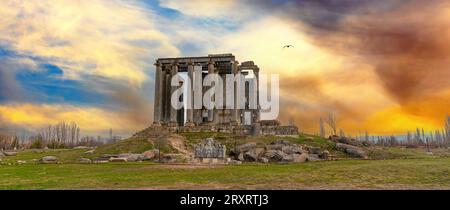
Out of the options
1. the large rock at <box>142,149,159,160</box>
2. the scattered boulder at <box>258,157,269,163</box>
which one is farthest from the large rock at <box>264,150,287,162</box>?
the large rock at <box>142,149,159,160</box>

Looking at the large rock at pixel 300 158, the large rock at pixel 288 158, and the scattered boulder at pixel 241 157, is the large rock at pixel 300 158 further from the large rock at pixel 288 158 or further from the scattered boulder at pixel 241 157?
the scattered boulder at pixel 241 157

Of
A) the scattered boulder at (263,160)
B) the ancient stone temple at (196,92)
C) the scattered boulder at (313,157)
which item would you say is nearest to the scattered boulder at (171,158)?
the scattered boulder at (263,160)

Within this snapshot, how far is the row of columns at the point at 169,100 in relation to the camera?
2872 inches

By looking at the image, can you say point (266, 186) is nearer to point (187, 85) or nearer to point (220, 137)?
point (220, 137)

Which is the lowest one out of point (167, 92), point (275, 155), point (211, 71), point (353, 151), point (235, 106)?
point (275, 155)

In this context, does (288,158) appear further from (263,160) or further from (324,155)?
(324,155)

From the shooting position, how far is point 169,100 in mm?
77000

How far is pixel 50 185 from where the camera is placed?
19.7 m

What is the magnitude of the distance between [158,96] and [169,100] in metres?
3.05

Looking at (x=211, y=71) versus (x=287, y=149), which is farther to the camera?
(x=211, y=71)

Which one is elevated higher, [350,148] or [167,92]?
[167,92]

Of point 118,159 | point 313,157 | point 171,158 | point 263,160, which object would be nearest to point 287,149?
point 313,157

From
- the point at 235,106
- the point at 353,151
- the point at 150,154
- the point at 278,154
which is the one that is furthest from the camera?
the point at 235,106

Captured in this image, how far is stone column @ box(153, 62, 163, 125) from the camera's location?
73.5 metres
